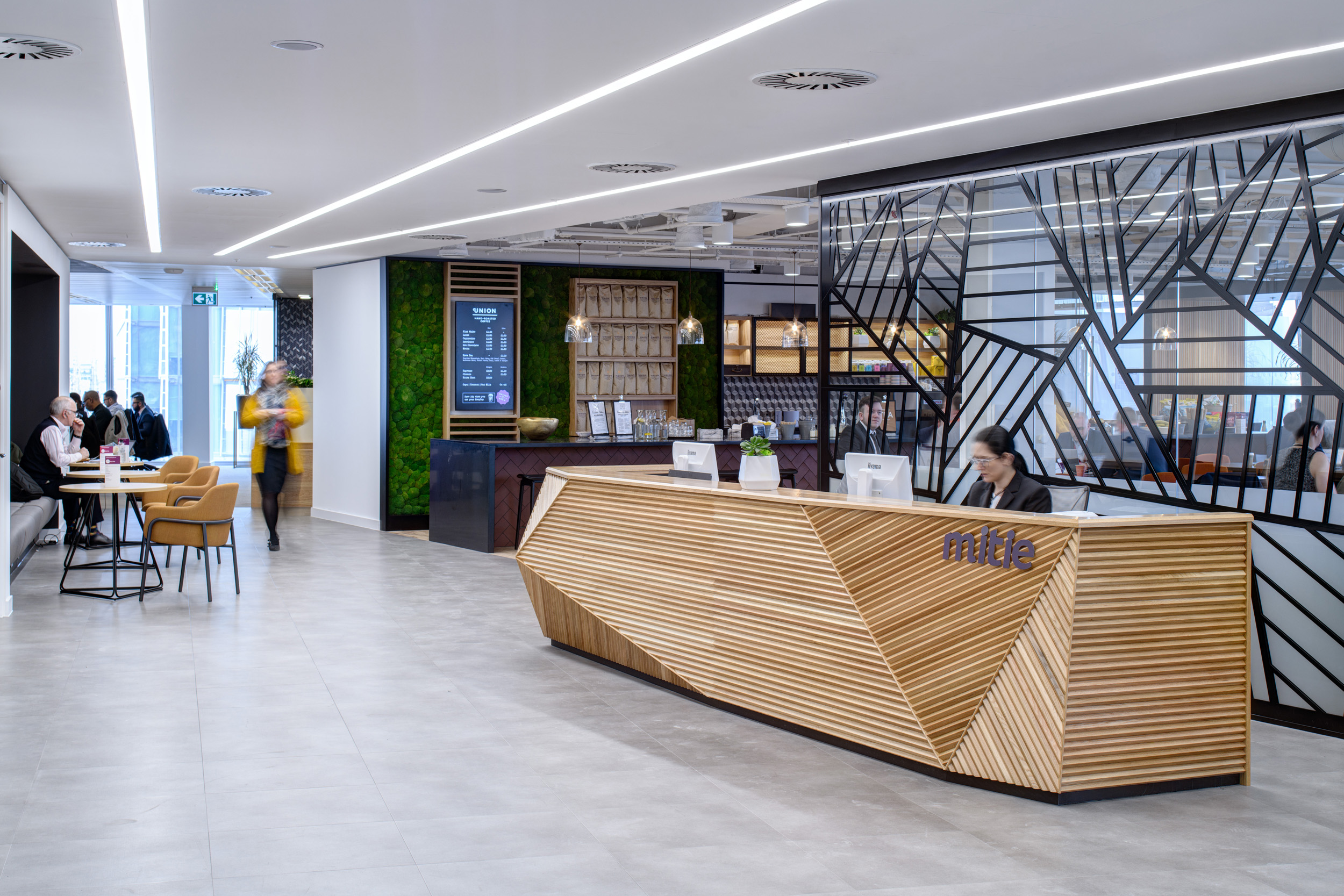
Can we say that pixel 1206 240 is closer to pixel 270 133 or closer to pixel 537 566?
pixel 537 566

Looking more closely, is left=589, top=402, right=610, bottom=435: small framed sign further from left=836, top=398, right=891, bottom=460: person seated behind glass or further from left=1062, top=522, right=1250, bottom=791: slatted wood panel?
left=1062, top=522, right=1250, bottom=791: slatted wood panel

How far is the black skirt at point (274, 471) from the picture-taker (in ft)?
36.0

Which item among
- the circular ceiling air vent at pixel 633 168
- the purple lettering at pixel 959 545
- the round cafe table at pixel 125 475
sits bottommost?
the round cafe table at pixel 125 475

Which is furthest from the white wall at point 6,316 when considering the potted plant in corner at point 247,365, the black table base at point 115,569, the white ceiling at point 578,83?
the potted plant in corner at point 247,365

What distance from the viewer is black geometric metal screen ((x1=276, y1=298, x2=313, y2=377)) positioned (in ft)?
68.4

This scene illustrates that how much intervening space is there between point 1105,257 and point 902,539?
2.50 meters

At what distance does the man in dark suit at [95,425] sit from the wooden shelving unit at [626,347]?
5.41 meters

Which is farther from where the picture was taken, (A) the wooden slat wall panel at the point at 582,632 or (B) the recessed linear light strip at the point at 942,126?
(A) the wooden slat wall panel at the point at 582,632

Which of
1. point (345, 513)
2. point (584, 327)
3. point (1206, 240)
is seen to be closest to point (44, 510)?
point (345, 513)

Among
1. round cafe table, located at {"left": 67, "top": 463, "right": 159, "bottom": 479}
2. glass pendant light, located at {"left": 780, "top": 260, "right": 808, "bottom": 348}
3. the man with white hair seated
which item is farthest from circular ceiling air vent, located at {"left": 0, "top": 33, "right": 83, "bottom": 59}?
glass pendant light, located at {"left": 780, "top": 260, "right": 808, "bottom": 348}

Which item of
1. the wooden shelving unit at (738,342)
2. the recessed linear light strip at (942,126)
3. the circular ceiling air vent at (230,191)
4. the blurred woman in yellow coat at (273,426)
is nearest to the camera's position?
the recessed linear light strip at (942,126)

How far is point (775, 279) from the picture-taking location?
16.2m

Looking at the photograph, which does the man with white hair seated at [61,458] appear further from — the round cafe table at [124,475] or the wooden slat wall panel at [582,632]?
the wooden slat wall panel at [582,632]

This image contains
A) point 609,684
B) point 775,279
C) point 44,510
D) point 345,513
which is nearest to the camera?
point 609,684
